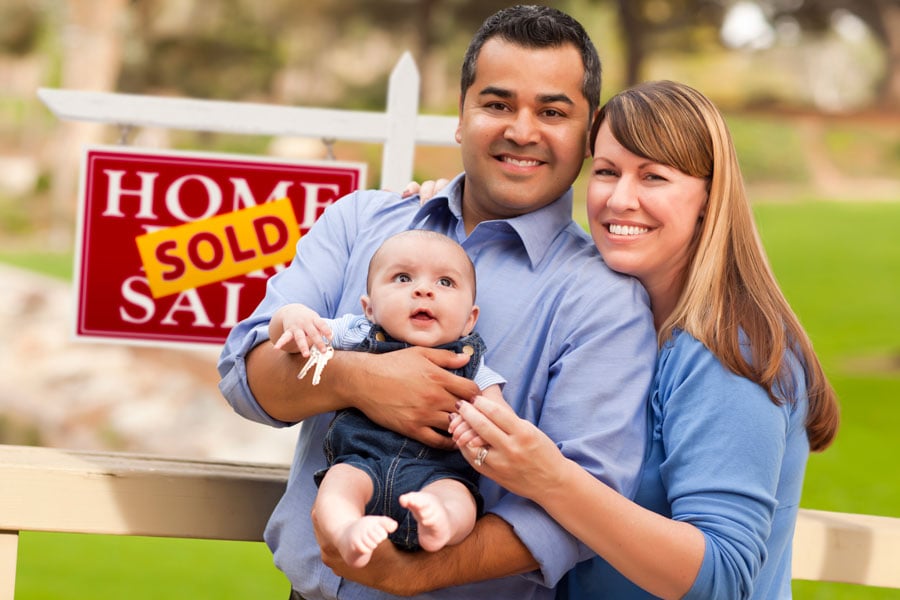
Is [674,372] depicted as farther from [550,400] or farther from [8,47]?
[8,47]

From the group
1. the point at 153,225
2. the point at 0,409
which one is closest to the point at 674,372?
the point at 153,225

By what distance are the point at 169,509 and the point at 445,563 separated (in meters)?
0.72

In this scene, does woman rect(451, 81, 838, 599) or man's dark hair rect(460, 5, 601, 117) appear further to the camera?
man's dark hair rect(460, 5, 601, 117)

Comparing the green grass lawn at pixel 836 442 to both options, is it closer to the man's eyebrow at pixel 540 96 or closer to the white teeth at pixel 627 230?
the white teeth at pixel 627 230

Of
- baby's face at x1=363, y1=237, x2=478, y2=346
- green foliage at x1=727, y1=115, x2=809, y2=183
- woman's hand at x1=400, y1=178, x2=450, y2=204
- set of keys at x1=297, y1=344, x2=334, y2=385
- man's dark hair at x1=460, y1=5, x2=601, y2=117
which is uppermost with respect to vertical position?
man's dark hair at x1=460, y1=5, x2=601, y2=117

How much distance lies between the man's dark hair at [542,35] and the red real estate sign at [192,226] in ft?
2.84

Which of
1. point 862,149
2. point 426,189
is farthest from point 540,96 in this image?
point 862,149

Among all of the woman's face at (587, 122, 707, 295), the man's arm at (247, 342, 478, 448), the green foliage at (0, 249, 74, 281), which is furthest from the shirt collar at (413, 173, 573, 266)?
the green foliage at (0, 249, 74, 281)

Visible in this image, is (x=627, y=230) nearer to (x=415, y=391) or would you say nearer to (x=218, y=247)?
(x=415, y=391)

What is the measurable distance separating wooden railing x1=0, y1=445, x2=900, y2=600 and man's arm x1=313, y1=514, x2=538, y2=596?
1.72 ft

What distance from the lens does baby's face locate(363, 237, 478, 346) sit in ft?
6.08

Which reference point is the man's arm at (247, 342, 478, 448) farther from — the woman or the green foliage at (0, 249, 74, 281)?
the green foliage at (0, 249, 74, 281)

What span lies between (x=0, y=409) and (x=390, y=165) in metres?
9.65

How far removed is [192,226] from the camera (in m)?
2.95
